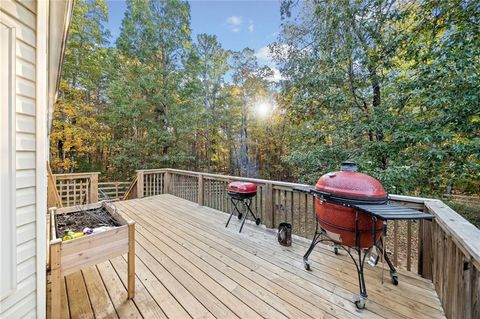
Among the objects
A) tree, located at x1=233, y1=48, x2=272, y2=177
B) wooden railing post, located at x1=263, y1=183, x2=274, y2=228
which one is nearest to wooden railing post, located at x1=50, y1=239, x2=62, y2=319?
wooden railing post, located at x1=263, y1=183, x2=274, y2=228

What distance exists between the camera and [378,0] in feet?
14.8

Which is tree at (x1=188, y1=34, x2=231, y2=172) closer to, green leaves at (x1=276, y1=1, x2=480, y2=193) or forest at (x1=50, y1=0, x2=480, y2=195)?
forest at (x1=50, y1=0, x2=480, y2=195)

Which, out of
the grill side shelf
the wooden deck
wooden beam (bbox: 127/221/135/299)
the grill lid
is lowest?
the wooden deck

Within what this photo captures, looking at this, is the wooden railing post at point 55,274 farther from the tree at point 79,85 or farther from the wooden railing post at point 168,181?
the tree at point 79,85

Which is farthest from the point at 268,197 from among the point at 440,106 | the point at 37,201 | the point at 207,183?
the point at 440,106

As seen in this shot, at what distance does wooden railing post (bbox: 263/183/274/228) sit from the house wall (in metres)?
2.87

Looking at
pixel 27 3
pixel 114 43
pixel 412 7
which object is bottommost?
pixel 27 3

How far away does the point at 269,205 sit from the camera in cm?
354

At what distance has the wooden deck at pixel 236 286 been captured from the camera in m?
1.76

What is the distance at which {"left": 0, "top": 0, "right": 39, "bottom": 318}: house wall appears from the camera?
1168mm

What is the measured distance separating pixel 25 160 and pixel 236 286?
1.99 meters

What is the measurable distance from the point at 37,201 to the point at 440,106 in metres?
5.84

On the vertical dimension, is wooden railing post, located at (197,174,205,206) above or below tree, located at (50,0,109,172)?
below

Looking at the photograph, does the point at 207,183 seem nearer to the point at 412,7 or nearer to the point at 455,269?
the point at 455,269
